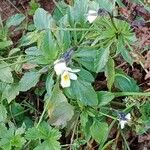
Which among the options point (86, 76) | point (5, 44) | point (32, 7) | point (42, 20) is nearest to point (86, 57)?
point (86, 76)

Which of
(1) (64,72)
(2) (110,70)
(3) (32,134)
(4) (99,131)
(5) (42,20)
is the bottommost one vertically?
(4) (99,131)

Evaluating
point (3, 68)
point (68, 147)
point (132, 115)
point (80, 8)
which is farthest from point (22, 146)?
point (80, 8)

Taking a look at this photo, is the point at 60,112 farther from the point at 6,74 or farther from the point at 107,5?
the point at 107,5

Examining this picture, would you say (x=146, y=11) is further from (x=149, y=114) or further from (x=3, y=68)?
(x=3, y=68)

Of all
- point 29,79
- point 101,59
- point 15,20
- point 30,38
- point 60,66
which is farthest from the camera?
point 15,20

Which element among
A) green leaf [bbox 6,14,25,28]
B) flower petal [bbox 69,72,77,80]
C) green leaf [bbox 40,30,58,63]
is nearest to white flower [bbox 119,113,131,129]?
flower petal [bbox 69,72,77,80]

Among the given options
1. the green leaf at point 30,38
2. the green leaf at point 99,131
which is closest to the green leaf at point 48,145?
the green leaf at point 99,131
